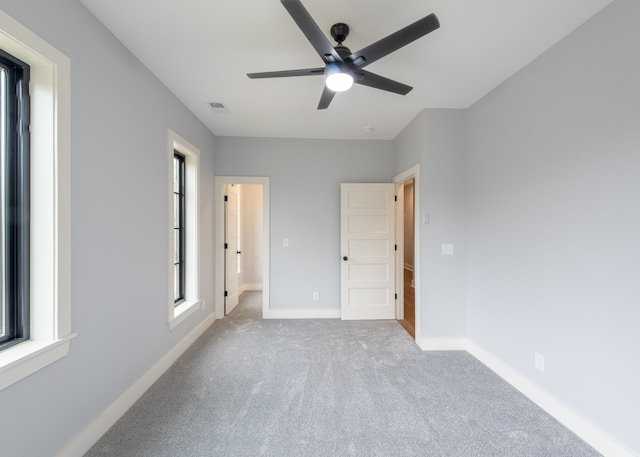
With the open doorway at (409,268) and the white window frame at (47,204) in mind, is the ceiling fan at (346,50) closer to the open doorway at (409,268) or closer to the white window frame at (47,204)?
the white window frame at (47,204)

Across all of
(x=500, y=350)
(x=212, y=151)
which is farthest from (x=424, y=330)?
(x=212, y=151)

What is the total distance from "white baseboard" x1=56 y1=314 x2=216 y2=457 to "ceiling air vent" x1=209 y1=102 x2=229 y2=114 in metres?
2.61

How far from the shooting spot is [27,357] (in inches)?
48.0

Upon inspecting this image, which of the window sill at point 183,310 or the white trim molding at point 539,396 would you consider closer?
the white trim molding at point 539,396

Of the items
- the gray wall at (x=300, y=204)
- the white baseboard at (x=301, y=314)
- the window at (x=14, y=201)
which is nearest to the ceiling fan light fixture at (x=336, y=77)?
the window at (x=14, y=201)

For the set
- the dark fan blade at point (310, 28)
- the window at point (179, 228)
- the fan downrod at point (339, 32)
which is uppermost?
the fan downrod at point (339, 32)

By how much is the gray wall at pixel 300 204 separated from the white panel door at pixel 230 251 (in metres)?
0.52

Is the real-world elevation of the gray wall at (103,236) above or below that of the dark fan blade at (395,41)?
below

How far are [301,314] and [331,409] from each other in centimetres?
197

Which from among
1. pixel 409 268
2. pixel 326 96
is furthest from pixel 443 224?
pixel 409 268

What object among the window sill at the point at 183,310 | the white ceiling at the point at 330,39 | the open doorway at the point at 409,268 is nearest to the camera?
the white ceiling at the point at 330,39

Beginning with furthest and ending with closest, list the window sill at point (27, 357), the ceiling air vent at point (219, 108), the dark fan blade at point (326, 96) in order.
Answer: the ceiling air vent at point (219, 108) → the dark fan blade at point (326, 96) → the window sill at point (27, 357)

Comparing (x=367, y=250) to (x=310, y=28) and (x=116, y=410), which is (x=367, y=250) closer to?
(x=310, y=28)

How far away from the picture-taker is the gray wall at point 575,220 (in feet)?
4.85
